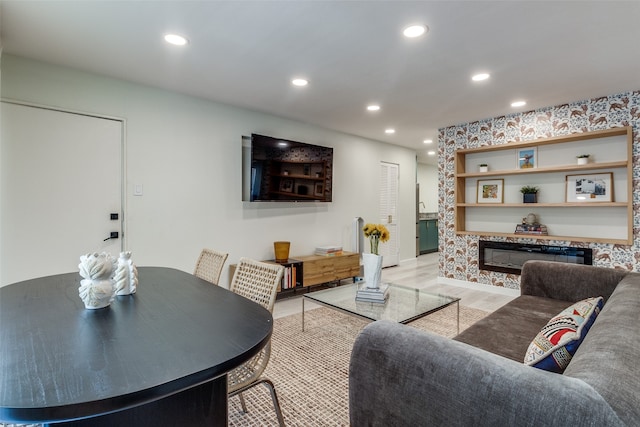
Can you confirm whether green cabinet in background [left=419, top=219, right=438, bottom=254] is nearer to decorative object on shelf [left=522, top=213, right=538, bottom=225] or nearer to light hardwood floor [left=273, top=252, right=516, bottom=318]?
light hardwood floor [left=273, top=252, right=516, bottom=318]

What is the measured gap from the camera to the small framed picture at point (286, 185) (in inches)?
172

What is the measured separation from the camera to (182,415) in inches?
44.5

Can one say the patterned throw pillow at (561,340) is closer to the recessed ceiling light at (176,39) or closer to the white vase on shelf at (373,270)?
the white vase on shelf at (373,270)

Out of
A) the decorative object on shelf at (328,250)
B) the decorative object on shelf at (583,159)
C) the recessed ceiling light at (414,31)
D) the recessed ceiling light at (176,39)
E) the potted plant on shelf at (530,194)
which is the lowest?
the decorative object on shelf at (328,250)

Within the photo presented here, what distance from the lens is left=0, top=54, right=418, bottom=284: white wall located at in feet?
10.0

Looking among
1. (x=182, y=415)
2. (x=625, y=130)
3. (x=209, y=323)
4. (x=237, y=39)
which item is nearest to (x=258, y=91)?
(x=237, y=39)

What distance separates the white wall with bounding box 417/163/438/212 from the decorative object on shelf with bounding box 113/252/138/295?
321 inches

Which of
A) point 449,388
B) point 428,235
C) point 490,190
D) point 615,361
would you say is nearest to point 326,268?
point 490,190

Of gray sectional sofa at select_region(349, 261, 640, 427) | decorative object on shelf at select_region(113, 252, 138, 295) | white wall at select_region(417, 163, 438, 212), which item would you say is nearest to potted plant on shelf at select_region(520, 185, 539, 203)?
gray sectional sofa at select_region(349, 261, 640, 427)

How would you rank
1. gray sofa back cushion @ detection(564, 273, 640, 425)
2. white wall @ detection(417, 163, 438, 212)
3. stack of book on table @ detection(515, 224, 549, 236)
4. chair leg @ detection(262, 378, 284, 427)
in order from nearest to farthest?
gray sofa back cushion @ detection(564, 273, 640, 425) → chair leg @ detection(262, 378, 284, 427) → stack of book on table @ detection(515, 224, 549, 236) → white wall @ detection(417, 163, 438, 212)

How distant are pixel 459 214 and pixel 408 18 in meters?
3.56

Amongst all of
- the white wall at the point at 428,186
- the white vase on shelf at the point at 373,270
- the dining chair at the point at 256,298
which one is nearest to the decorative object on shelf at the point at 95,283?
the dining chair at the point at 256,298

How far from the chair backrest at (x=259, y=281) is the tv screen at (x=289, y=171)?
2262 millimetres

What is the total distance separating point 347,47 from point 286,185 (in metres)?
2.16
